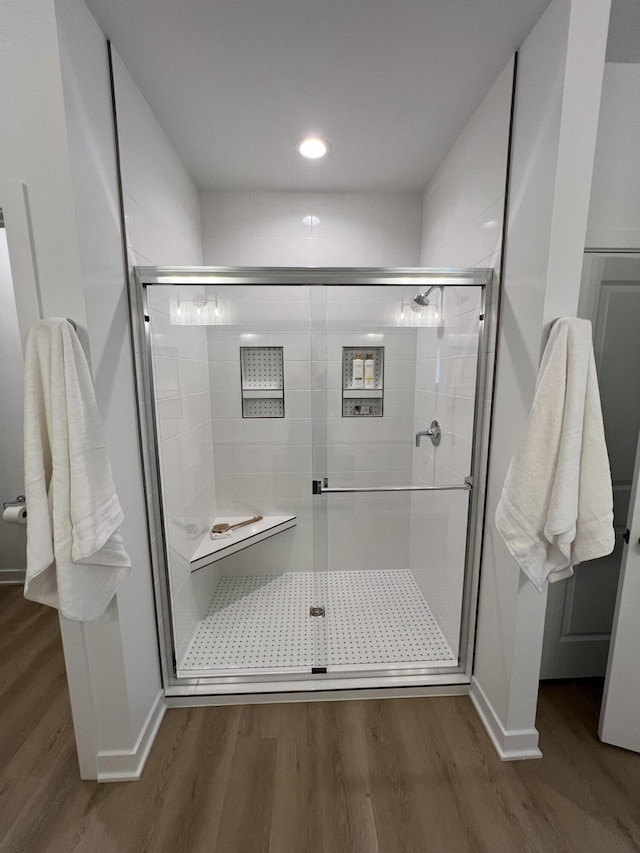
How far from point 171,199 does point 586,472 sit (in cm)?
217

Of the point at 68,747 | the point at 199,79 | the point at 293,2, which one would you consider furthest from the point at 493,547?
the point at 199,79

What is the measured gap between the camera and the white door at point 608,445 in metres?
1.40

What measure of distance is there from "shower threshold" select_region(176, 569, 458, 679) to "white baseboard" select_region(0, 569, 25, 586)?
1398 millimetres

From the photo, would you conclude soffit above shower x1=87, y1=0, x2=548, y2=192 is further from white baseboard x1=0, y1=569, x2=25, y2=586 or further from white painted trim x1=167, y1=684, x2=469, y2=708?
white baseboard x1=0, y1=569, x2=25, y2=586

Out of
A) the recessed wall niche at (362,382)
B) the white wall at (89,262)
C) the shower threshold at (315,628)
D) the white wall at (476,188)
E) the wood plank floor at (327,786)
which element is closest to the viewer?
the white wall at (89,262)

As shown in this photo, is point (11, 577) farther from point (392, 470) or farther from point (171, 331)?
point (392, 470)

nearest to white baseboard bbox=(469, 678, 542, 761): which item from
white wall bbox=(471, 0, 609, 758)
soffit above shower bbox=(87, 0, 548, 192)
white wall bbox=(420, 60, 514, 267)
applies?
white wall bbox=(471, 0, 609, 758)

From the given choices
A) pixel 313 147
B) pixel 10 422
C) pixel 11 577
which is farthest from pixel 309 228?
pixel 11 577

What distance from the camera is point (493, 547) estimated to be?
1417mm

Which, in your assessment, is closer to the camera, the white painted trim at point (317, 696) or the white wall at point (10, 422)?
the white painted trim at point (317, 696)

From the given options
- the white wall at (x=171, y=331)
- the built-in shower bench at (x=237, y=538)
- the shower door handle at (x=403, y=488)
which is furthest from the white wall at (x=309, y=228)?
the built-in shower bench at (x=237, y=538)

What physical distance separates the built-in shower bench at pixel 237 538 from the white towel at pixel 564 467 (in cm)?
151

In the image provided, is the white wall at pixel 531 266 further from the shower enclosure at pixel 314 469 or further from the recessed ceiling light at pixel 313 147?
the recessed ceiling light at pixel 313 147

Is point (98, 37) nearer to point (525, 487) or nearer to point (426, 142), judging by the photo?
point (426, 142)
